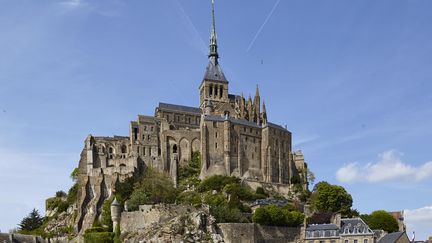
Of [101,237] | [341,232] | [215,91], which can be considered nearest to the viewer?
[341,232]

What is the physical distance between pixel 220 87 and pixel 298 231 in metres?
43.4

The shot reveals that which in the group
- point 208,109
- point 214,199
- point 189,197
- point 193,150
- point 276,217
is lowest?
point 276,217

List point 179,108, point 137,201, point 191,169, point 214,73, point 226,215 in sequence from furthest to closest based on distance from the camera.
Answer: point 214,73, point 179,108, point 191,169, point 137,201, point 226,215

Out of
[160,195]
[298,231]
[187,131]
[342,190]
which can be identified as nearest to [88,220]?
[160,195]

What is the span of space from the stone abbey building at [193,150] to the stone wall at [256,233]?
1975 centimetres

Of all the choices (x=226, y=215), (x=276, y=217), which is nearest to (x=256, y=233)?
(x=276, y=217)

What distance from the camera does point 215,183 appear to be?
76.6 meters

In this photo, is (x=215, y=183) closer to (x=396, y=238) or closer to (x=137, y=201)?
(x=137, y=201)

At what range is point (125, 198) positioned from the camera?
235 ft

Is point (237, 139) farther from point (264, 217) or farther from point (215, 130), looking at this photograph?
point (264, 217)

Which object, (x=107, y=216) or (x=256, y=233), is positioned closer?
(x=256, y=233)

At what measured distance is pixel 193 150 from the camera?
3302 inches

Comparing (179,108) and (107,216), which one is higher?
(179,108)

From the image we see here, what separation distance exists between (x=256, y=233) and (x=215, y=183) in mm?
18428
